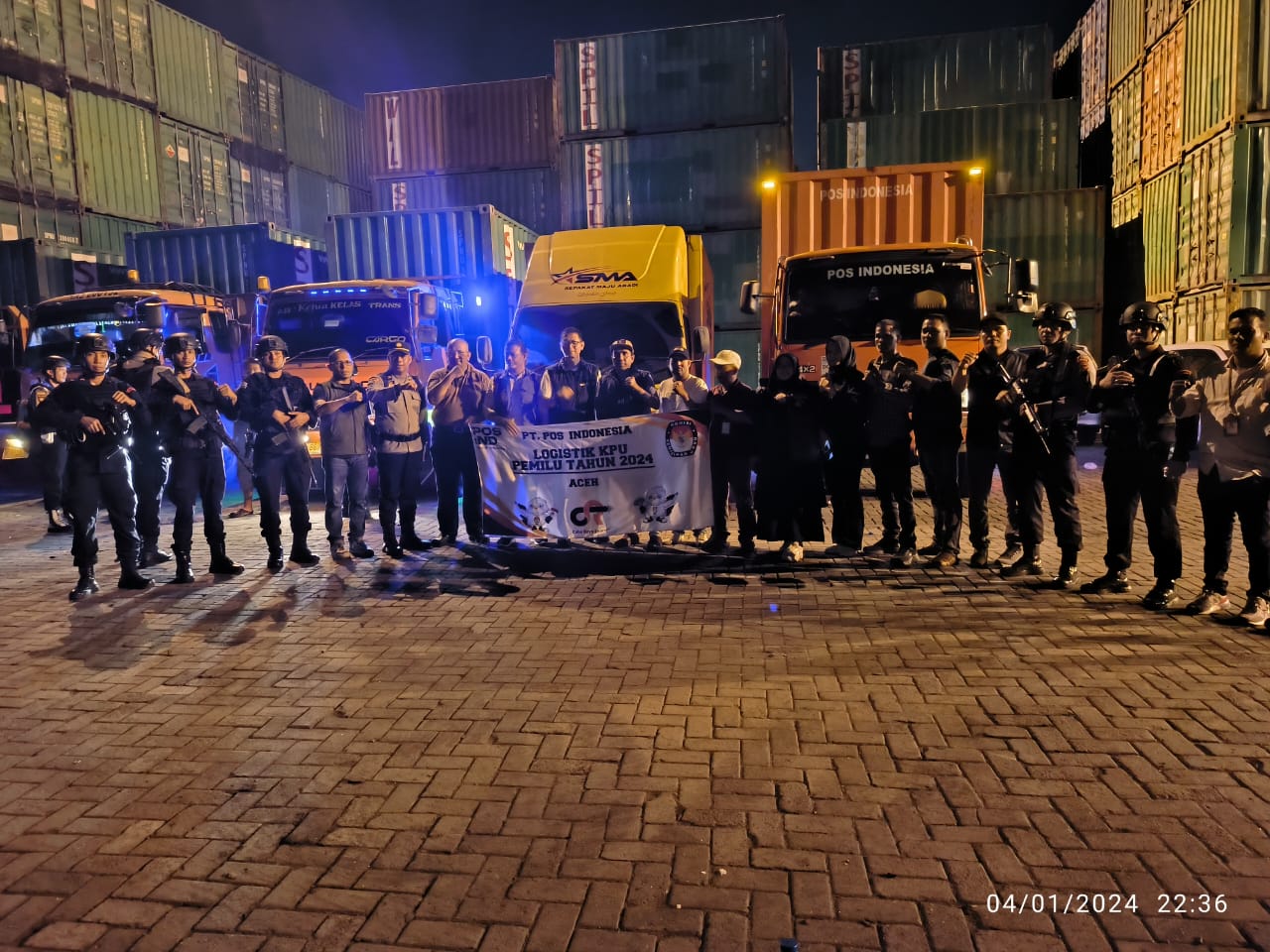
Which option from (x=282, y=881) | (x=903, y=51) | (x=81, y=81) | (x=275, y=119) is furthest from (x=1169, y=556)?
(x=275, y=119)

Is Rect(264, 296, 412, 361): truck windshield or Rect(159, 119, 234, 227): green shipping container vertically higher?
Rect(159, 119, 234, 227): green shipping container

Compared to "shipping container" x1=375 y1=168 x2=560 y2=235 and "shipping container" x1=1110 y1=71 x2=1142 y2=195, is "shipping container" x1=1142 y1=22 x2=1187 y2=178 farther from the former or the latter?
"shipping container" x1=375 y1=168 x2=560 y2=235

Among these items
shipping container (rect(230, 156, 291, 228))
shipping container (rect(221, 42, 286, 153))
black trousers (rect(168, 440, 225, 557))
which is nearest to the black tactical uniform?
black trousers (rect(168, 440, 225, 557))

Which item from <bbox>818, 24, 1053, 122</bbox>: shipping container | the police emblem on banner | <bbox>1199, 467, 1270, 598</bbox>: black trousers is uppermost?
<bbox>818, 24, 1053, 122</bbox>: shipping container

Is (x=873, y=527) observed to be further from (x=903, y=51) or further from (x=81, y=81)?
(x=81, y=81)

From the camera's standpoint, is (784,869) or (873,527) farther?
(873,527)

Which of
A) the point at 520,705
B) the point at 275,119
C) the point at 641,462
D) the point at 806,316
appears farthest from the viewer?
the point at 275,119

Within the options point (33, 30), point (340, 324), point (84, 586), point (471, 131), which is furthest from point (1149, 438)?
point (33, 30)

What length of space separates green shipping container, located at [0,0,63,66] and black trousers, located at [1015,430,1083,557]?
73.4ft

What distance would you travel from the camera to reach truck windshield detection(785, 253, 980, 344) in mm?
10234

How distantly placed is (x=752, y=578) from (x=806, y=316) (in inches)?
187

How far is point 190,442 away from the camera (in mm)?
7348

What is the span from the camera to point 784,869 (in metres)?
2.95
